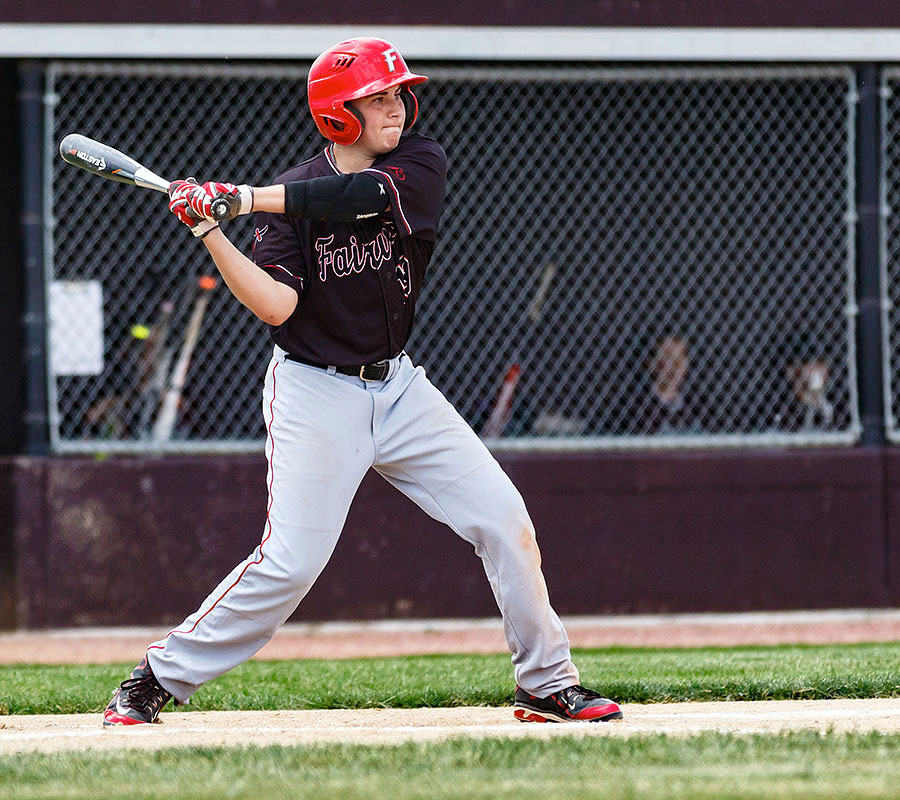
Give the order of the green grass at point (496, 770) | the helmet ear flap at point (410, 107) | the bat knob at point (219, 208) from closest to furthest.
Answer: the green grass at point (496, 770) < the bat knob at point (219, 208) < the helmet ear flap at point (410, 107)

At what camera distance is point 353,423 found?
432 cm

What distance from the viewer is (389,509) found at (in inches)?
318

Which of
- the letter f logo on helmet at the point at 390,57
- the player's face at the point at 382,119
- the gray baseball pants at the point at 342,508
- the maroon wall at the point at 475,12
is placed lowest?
the gray baseball pants at the point at 342,508

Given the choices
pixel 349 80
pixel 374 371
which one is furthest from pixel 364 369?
pixel 349 80

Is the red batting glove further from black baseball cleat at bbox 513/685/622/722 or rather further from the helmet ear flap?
black baseball cleat at bbox 513/685/622/722

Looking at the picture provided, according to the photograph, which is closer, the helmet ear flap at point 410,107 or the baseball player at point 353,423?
the baseball player at point 353,423

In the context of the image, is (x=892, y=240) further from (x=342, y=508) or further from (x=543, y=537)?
(x=342, y=508)

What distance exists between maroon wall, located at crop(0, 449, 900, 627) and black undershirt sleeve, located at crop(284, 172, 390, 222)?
393 cm

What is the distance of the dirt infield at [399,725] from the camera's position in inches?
161

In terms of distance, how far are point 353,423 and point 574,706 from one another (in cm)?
100

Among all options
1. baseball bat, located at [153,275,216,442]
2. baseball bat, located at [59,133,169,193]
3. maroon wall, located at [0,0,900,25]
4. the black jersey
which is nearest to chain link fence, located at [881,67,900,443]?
maroon wall, located at [0,0,900,25]

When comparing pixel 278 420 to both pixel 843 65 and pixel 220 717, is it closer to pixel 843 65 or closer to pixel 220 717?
pixel 220 717

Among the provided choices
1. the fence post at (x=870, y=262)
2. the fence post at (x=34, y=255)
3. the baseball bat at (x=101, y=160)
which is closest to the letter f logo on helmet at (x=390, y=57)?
the baseball bat at (x=101, y=160)

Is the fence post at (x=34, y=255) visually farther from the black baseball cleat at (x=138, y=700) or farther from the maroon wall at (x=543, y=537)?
the black baseball cleat at (x=138, y=700)
